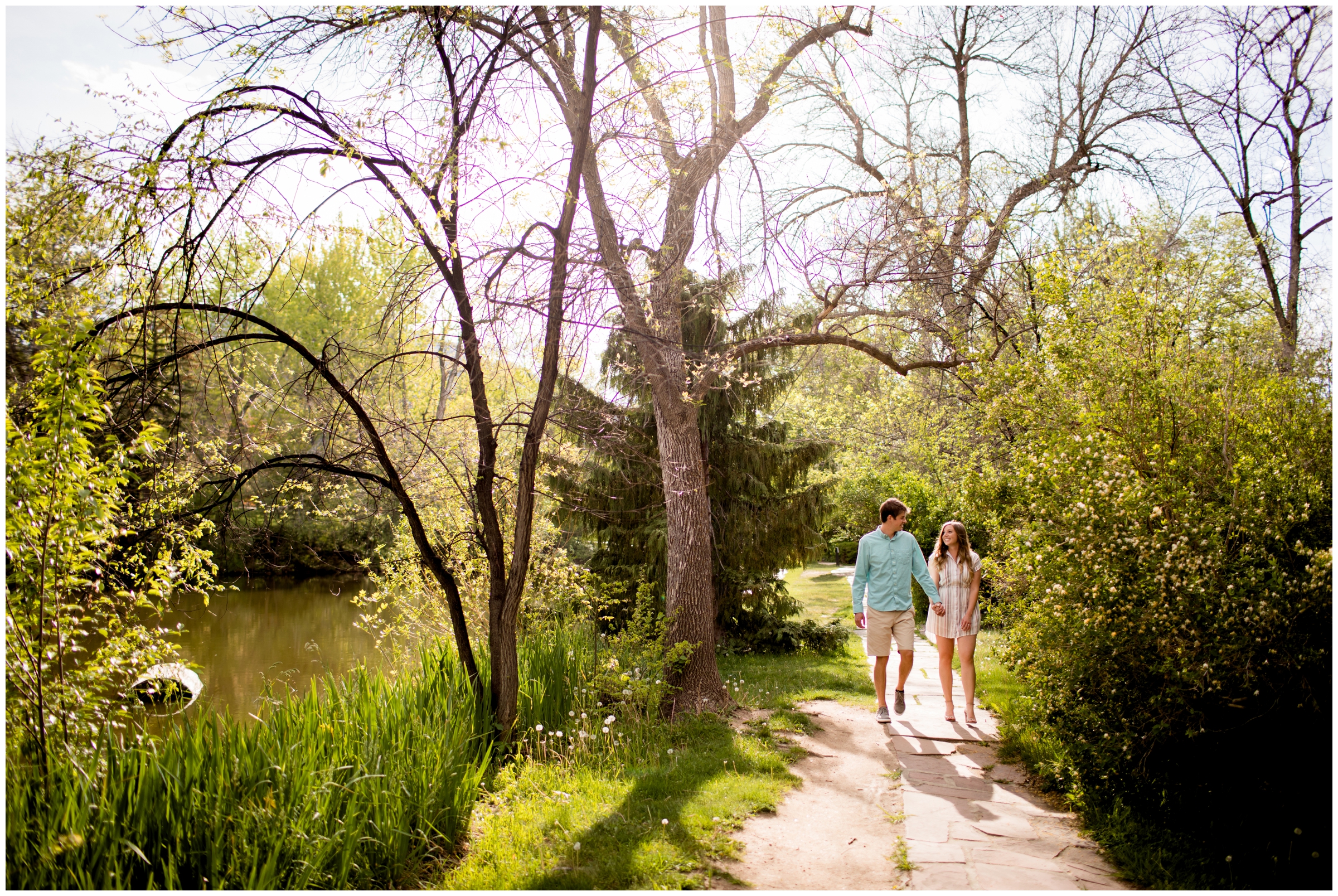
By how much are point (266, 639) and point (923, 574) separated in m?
12.6

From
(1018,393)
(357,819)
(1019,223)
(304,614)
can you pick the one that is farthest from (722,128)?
(304,614)

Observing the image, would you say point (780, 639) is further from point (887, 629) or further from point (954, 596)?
Answer: point (954, 596)

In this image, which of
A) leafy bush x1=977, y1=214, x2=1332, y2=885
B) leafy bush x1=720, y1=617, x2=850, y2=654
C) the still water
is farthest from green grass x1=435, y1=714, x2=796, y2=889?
the still water

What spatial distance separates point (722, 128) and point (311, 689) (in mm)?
5030

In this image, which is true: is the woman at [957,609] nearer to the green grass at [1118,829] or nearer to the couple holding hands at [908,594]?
the couple holding hands at [908,594]

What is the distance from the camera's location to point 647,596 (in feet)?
24.7

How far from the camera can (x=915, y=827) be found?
4.26 meters

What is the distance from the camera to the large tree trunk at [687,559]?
7.03 metres

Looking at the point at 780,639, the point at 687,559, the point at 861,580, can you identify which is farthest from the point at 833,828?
the point at 780,639

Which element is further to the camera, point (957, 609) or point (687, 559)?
point (687, 559)

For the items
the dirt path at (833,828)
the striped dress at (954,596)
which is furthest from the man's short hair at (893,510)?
the dirt path at (833,828)

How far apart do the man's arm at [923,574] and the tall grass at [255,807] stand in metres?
3.75

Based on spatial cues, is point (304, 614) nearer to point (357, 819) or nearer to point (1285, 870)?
point (357, 819)

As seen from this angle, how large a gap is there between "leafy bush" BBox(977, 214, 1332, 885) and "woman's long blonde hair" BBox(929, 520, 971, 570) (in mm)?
1256
